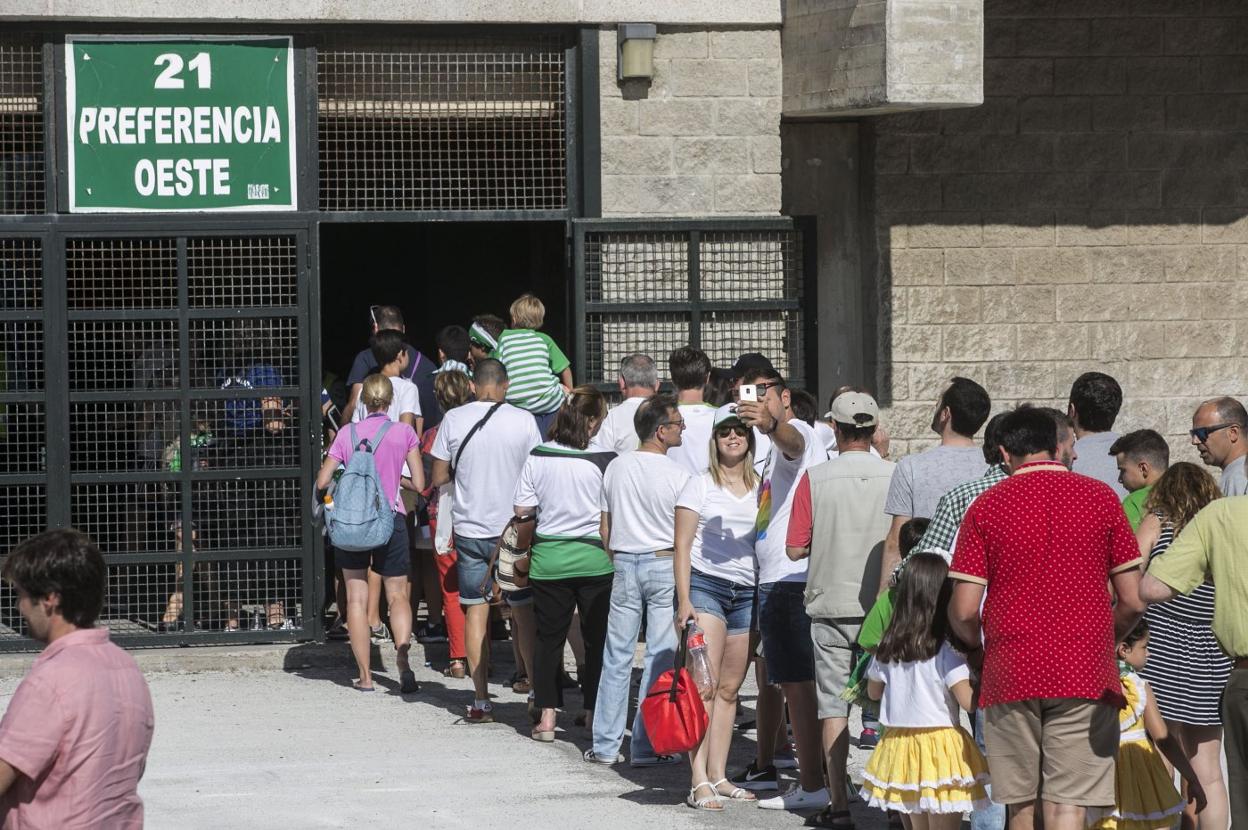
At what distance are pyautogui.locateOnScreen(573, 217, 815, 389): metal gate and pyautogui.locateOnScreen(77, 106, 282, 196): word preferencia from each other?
2.06m

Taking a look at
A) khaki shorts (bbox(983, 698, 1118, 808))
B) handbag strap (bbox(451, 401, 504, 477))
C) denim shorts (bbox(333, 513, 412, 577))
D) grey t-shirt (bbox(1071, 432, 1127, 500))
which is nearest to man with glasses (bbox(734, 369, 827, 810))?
grey t-shirt (bbox(1071, 432, 1127, 500))

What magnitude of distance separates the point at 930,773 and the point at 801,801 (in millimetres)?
1647

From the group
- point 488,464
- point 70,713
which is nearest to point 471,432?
point 488,464

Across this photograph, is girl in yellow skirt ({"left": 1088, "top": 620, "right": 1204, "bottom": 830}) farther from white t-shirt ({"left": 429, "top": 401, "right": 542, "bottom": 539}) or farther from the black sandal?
white t-shirt ({"left": 429, "top": 401, "right": 542, "bottom": 539})

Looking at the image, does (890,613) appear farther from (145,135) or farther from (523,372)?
(145,135)

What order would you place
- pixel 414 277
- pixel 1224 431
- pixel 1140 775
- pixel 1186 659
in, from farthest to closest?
pixel 414 277 → pixel 1224 431 → pixel 1186 659 → pixel 1140 775

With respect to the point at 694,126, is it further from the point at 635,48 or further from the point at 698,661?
the point at 698,661

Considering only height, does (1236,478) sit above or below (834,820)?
above

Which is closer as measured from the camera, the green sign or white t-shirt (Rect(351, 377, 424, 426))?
the green sign

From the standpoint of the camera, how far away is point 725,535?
792 cm

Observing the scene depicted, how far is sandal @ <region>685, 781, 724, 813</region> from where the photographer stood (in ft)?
25.3

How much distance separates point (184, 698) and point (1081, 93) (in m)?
6.81

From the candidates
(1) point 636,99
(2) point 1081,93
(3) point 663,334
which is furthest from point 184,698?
(2) point 1081,93

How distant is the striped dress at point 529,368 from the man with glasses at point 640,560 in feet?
8.68
